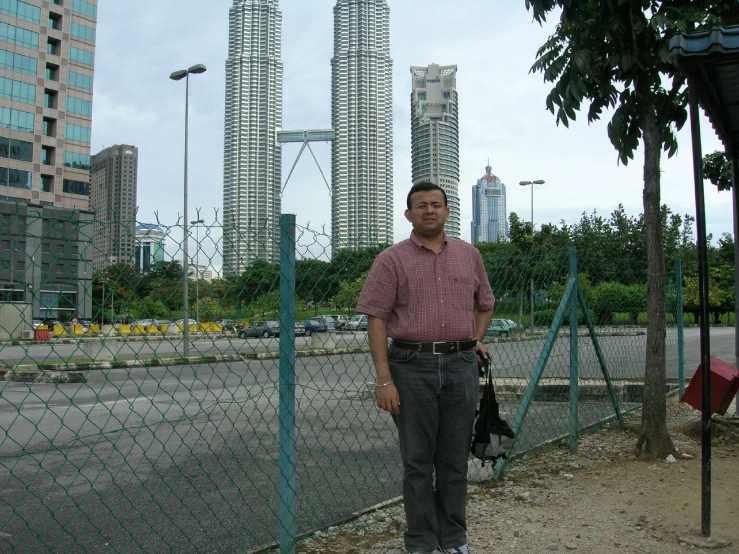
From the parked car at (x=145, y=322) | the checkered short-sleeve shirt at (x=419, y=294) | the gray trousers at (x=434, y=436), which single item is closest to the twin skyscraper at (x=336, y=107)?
the checkered short-sleeve shirt at (x=419, y=294)

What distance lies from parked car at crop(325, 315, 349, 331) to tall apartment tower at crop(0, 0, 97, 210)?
1942 inches

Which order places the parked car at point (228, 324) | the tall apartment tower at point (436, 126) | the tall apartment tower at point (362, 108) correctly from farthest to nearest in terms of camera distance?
the tall apartment tower at point (362, 108), the tall apartment tower at point (436, 126), the parked car at point (228, 324)

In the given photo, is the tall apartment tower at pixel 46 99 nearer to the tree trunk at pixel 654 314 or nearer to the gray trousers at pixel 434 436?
the tree trunk at pixel 654 314

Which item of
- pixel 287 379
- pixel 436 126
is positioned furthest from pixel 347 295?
pixel 436 126

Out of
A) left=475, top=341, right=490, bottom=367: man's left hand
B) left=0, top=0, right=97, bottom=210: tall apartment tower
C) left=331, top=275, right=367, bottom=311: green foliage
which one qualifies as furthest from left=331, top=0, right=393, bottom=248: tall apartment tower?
left=475, top=341, right=490, bottom=367: man's left hand

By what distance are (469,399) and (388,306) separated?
654mm

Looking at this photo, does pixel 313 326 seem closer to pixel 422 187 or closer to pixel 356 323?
pixel 356 323

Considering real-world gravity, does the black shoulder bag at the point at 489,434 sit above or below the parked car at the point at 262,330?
below

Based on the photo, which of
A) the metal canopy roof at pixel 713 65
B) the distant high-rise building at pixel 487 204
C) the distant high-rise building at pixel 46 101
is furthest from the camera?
the distant high-rise building at pixel 487 204

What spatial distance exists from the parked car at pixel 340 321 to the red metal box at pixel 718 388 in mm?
3120

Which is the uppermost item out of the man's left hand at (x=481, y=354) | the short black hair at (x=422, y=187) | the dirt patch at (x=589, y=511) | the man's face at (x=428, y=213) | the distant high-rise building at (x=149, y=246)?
the short black hair at (x=422, y=187)

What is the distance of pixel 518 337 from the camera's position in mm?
6395

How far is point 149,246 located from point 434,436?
166 cm

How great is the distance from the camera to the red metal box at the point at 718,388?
5.24 metres
